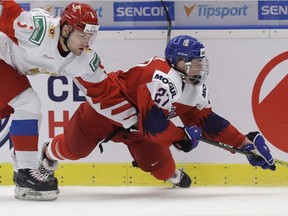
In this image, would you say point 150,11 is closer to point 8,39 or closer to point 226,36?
point 226,36

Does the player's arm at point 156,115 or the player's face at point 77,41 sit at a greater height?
the player's face at point 77,41

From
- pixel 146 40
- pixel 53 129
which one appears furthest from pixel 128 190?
pixel 146 40

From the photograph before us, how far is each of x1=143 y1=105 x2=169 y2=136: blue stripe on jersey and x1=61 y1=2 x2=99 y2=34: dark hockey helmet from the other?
17.8 inches

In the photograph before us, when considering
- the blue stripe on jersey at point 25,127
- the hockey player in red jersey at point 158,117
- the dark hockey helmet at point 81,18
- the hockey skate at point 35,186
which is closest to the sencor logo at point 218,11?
the hockey player in red jersey at point 158,117

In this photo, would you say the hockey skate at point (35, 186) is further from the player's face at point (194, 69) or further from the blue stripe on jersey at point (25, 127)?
the player's face at point (194, 69)

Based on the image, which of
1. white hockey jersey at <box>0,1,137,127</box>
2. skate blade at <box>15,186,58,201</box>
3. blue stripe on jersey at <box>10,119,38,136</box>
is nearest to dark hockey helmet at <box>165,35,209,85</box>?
white hockey jersey at <box>0,1,137,127</box>

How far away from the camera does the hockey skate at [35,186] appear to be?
12.5ft

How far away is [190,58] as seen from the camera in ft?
12.6

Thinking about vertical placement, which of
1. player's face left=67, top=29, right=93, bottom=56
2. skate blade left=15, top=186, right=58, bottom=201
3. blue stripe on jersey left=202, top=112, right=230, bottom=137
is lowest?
skate blade left=15, top=186, right=58, bottom=201

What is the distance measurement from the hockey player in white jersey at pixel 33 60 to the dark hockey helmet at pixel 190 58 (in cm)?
37

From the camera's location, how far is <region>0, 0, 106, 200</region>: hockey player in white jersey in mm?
3697

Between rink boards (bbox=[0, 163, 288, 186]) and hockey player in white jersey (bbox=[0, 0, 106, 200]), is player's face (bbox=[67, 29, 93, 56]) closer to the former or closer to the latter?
hockey player in white jersey (bbox=[0, 0, 106, 200])

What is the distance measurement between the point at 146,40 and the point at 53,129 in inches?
27.7

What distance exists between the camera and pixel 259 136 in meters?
4.02
